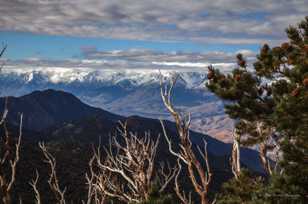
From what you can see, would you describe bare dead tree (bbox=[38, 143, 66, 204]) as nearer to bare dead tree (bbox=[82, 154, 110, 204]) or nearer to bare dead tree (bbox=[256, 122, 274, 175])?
bare dead tree (bbox=[82, 154, 110, 204])

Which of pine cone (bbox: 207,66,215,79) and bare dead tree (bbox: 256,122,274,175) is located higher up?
pine cone (bbox: 207,66,215,79)

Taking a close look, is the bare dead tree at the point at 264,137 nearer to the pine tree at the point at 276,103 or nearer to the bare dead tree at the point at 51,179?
the pine tree at the point at 276,103

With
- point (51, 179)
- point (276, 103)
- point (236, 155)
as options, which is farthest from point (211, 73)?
point (51, 179)

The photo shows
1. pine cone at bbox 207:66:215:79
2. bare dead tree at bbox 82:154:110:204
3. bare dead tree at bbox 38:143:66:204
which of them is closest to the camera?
bare dead tree at bbox 38:143:66:204

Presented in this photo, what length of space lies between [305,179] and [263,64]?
6996 mm

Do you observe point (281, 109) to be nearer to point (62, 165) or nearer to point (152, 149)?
point (152, 149)

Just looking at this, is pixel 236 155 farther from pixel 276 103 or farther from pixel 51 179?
pixel 51 179

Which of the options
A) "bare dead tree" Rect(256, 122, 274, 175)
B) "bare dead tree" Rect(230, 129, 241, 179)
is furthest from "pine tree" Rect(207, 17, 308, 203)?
"bare dead tree" Rect(230, 129, 241, 179)

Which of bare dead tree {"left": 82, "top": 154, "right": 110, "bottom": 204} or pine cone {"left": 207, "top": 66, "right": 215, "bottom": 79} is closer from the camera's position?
bare dead tree {"left": 82, "top": 154, "right": 110, "bottom": 204}

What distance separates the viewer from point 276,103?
19.3 m

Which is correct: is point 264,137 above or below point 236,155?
below

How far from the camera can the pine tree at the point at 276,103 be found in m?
16.1

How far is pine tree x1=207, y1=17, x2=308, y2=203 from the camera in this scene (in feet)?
52.7

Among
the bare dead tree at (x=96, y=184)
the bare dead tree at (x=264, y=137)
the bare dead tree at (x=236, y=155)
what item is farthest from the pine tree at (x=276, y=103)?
the bare dead tree at (x=96, y=184)
